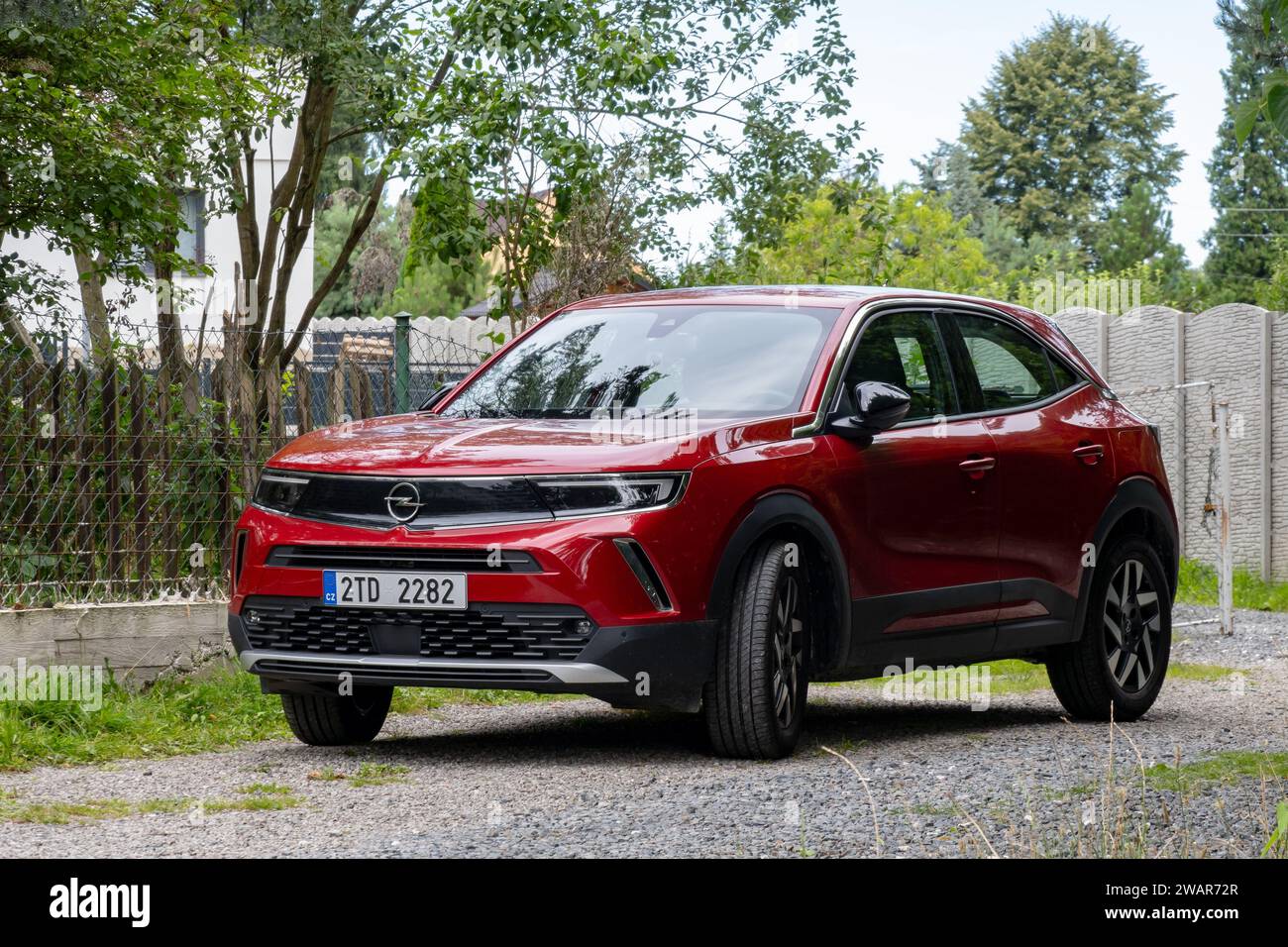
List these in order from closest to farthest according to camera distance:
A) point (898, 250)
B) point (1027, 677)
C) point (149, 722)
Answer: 1. point (149, 722)
2. point (1027, 677)
3. point (898, 250)

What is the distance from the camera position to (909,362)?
786cm

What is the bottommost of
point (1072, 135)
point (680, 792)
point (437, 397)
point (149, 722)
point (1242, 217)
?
point (149, 722)

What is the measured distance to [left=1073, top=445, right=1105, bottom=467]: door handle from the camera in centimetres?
848

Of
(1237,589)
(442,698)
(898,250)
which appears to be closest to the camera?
(442,698)

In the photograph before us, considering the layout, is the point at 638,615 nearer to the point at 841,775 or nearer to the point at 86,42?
the point at 841,775

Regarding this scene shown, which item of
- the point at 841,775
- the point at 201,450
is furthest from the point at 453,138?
the point at 841,775

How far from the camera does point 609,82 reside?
38.3ft

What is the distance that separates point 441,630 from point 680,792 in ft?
3.51

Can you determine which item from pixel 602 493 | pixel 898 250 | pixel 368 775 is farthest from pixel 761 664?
pixel 898 250

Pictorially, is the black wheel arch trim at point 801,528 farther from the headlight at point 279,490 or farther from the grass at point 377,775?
the headlight at point 279,490

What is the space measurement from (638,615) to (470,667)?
633mm

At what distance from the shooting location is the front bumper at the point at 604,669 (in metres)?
6.46

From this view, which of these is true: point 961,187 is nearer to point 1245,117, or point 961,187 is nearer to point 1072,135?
point 1072,135
